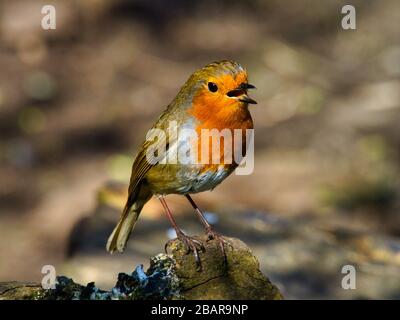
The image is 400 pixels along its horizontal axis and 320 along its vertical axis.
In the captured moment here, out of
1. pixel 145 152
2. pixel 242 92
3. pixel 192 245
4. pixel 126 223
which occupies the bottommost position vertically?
pixel 192 245

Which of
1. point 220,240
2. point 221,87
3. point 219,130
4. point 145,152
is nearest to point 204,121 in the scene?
point 219,130

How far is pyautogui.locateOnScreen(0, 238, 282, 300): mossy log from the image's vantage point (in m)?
3.57

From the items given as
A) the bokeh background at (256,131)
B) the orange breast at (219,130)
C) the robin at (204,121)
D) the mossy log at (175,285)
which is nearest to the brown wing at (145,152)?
the robin at (204,121)

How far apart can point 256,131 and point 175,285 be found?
4579 mm

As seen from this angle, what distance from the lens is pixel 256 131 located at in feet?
26.6

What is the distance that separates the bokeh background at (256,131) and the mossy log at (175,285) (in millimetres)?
1419

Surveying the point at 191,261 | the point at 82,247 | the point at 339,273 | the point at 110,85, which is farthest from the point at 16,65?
the point at 191,261

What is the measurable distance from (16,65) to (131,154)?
2028mm

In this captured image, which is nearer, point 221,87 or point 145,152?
point 221,87

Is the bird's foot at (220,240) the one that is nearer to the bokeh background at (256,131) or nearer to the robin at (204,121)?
the robin at (204,121)

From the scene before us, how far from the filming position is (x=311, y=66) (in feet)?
30.2

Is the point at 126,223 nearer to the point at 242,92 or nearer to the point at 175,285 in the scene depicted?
the point at 175,285

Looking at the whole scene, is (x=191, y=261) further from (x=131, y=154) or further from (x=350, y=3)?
(x=350, y=3)

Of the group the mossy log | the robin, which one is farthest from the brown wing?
the mossy log
